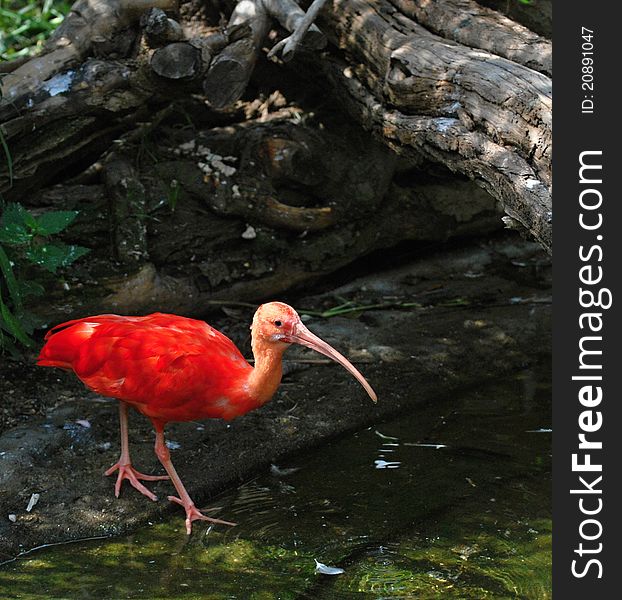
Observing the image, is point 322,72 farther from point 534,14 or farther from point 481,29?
point 534,14

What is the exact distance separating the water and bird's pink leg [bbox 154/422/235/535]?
0.04 m

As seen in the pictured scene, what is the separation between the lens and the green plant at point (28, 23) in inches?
315

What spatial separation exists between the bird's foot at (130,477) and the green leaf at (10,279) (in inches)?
38.0

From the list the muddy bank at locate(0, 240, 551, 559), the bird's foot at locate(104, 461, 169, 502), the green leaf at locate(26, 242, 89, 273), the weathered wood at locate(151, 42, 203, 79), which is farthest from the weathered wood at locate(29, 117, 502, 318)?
the bird's foot at locate(104, 461, 169, 502)

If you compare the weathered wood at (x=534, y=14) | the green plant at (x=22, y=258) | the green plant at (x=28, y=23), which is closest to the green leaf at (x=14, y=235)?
the green plant at (x=22, y=258)

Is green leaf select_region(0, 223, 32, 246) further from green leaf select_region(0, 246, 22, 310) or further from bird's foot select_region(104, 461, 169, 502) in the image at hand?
bird's foot select_region(104, 461, 169, 502)

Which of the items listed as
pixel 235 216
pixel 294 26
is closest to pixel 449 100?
pixel 294 26

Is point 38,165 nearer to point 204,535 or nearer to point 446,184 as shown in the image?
point 204,535

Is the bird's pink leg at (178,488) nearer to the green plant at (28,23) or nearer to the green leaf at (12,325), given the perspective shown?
the green leaf at (12,325)

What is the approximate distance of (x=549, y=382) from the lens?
18.4 feet

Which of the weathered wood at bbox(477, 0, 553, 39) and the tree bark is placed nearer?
the tree bark

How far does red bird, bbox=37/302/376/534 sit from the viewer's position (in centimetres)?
436

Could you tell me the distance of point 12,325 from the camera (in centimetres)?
485

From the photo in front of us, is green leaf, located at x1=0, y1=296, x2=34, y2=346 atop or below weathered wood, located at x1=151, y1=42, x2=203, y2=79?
below
